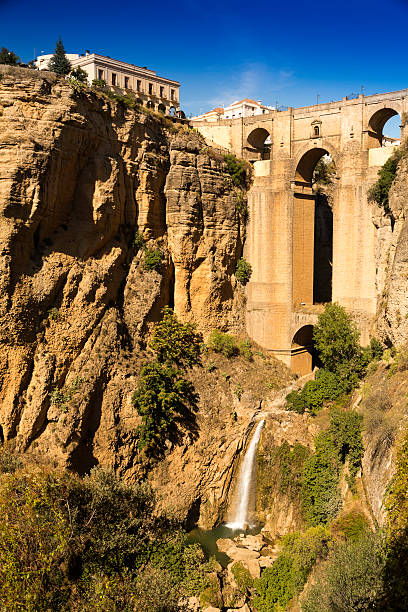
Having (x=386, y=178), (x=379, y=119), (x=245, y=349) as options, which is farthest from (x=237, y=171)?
(x=245, y=349)

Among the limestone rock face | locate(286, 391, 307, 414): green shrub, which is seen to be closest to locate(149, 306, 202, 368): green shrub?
locate(286, 391, 307, 414): green shrub

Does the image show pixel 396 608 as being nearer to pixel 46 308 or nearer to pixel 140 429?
pixel 140 429

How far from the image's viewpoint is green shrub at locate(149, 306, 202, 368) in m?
25.0

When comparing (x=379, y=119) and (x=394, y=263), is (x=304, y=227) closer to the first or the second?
(x=379, y=119)

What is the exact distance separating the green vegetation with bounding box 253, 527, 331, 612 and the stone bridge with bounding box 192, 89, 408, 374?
1035 centimetres

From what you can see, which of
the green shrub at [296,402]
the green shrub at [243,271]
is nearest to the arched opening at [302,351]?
the green shrub at [296,402]

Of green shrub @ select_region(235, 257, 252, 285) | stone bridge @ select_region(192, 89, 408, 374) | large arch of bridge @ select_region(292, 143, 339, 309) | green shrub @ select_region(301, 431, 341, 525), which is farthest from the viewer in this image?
green shrub @ select_region(235, 257, 252, 285)

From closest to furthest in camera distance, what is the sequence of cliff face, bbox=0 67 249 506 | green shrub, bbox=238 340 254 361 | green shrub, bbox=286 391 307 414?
cliff face, bbox=0 67 249 506
green shrub, bbox=286 391 307 414
green shrub, bbox=238 340 254 361

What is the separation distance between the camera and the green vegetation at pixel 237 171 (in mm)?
28625

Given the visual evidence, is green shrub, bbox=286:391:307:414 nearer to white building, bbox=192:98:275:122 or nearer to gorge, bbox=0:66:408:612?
gorge, bbox=0:66:408:612

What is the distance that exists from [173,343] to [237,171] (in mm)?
9523

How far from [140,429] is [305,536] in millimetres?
7625

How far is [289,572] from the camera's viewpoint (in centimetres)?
1709

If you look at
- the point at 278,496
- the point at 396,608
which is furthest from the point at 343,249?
the point at 396,608
